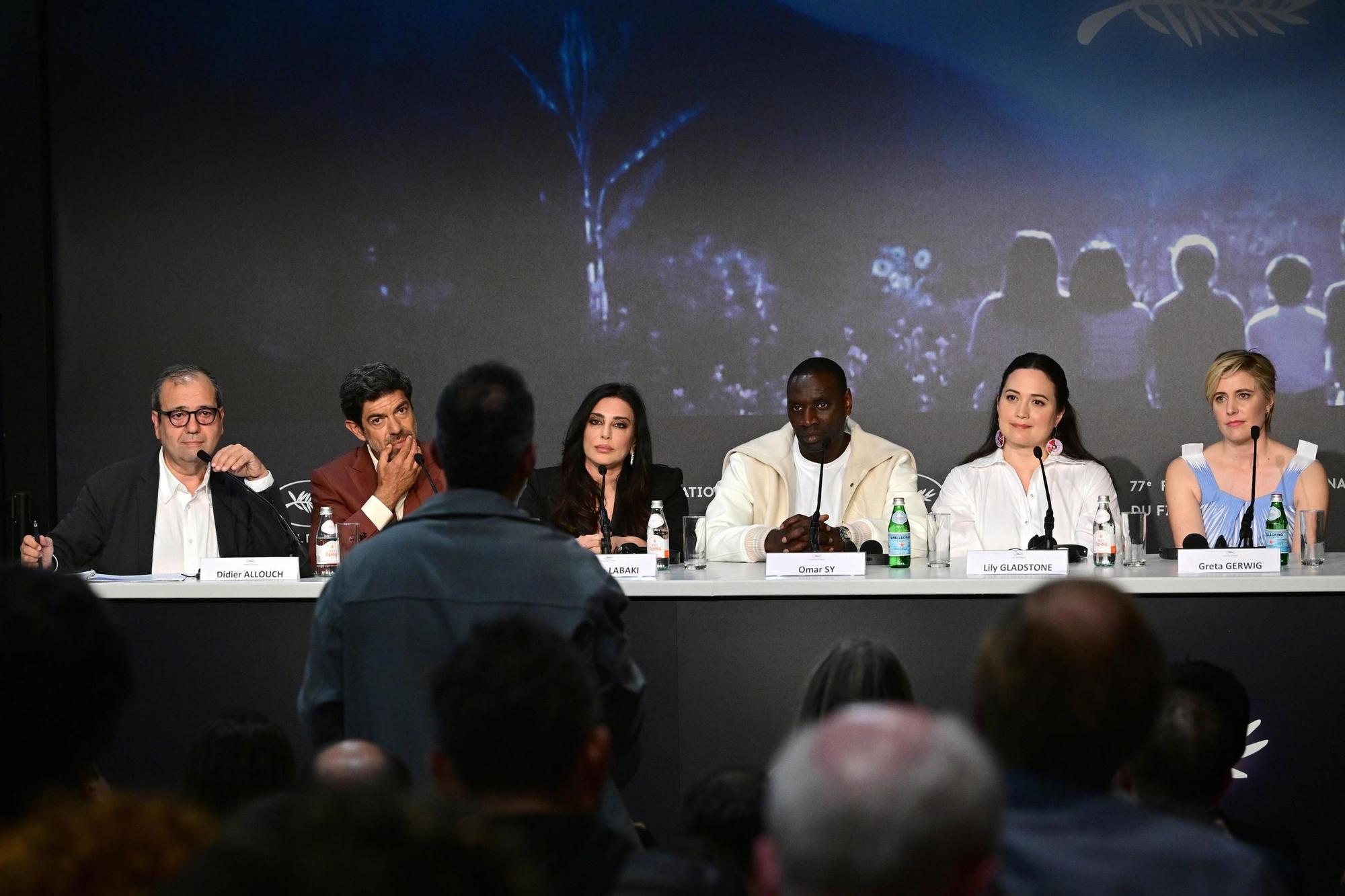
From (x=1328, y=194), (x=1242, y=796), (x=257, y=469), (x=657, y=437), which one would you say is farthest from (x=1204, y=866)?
(x=1328, y=194)

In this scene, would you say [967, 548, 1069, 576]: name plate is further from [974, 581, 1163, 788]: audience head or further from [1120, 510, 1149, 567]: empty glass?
[974, 581, 1163, 788]: audience head

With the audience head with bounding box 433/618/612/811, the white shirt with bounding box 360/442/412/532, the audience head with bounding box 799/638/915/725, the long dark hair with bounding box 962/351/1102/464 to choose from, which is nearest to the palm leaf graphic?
the long dark hair with bounding box 962/351/1102/464

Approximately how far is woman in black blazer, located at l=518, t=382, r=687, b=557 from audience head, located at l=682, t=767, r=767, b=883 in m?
2.22

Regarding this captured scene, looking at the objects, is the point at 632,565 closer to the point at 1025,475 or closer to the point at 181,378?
the point at 181,378

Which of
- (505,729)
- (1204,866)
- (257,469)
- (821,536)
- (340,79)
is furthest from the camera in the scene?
(340,79)

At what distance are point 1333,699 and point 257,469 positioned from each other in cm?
292

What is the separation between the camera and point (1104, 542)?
11.3ft

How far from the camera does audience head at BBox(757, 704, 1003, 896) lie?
3.05 feet

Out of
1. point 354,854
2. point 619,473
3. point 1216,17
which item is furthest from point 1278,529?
point 354,854

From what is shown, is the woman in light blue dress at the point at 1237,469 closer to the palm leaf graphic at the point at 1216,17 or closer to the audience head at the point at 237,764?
the palm leaf graphic at the point at 1216,17

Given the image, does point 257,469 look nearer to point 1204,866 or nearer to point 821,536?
point 821,536

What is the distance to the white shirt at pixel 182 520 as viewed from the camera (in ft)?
12.7

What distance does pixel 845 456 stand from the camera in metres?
4.46

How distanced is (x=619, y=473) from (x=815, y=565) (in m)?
1.09
